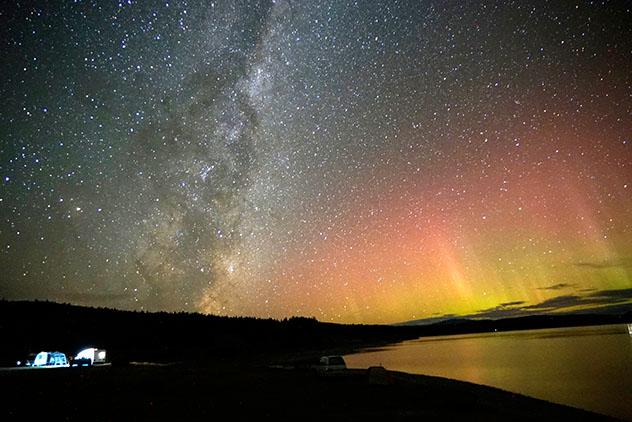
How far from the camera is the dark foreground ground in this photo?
16469mm

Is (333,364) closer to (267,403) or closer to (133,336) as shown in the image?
(267,403)

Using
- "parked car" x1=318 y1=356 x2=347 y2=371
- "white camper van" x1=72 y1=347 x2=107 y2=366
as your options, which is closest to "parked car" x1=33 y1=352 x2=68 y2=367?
"white camper van" x1=72 y1=347 x2=107 y2=366

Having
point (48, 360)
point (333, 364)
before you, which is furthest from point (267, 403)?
point (48, 360)

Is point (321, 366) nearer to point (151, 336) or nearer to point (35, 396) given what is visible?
point (35, 396)

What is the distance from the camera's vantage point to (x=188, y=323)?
134250 mm

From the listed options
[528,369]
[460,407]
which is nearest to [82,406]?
[460,407]

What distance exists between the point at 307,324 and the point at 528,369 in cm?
13376

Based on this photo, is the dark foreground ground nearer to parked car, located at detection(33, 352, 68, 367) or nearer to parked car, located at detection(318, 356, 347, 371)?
parked car, located at detection(318, 356, 347, 371)

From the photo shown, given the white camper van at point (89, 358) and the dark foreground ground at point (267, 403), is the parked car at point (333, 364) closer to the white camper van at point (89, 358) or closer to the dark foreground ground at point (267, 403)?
the dark foreground ground at point (267, 403)

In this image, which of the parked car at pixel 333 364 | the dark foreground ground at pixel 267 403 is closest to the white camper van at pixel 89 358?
the dark foreground ground at pixel 267 403

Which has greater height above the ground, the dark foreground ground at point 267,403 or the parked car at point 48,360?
the parked car at point 48,360

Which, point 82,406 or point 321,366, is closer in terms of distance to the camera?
point 82,406

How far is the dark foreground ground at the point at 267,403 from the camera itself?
16.5 meters

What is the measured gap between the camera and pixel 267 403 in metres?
19.5
